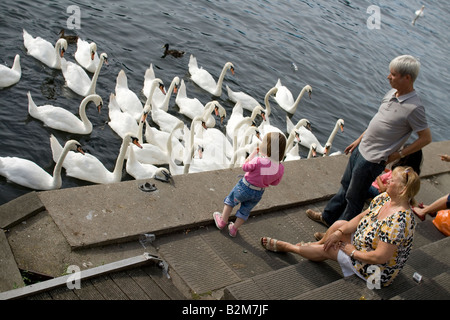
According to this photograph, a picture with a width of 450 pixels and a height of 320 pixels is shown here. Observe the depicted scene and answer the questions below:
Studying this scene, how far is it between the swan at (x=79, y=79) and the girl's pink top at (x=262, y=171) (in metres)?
5.95

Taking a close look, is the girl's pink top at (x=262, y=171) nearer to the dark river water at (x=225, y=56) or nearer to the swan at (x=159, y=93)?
the dark river water at (x=225, y=56)

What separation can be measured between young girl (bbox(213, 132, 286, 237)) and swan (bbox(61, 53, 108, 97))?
575cm

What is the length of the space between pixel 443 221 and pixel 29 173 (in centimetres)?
571

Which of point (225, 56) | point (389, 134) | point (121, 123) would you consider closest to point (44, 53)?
point (121, 123)

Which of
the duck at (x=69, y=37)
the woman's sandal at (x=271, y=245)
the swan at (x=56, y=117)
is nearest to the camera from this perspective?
the woman's sandal at (x=271, y=245)

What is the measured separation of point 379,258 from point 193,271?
1.73m

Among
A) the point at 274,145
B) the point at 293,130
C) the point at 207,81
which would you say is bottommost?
the point at 207,81

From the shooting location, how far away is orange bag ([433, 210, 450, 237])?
6.48m

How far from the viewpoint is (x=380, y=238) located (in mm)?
4402

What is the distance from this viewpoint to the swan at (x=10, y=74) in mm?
9211

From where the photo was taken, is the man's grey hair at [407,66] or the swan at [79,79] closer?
the man's grey hair at [407,66]

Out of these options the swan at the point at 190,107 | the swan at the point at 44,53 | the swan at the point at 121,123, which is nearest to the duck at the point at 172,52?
the swan at the point at 190,107

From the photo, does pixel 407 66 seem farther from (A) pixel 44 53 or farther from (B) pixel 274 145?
(A) pixel 44 53

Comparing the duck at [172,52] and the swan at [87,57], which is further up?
the duck at [172,52]
